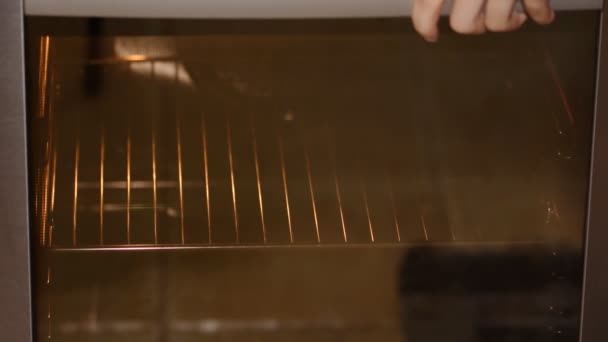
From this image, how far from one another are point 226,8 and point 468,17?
25 centimetres

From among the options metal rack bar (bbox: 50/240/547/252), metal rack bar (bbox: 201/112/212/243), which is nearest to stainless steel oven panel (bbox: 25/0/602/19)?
metal rack bar (bbox: 201/112/212/243)

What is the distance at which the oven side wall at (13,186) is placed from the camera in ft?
2.93

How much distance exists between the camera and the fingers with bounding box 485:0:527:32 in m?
0.88

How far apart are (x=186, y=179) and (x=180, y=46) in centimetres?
15

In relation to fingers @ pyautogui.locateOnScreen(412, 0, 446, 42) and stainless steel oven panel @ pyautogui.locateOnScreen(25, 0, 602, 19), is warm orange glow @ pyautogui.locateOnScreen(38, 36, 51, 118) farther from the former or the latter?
fingers @ pyautogui.locateOnScreen(412, 0, 446, 42)

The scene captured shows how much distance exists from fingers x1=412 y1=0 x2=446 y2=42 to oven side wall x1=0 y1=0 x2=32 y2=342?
0.41 meters

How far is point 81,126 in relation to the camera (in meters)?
0.92

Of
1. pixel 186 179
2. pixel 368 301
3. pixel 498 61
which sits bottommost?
pixel 368 301

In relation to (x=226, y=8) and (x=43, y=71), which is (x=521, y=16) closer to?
(x=226, y=8)

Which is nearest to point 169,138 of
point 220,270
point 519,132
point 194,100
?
point 194,100

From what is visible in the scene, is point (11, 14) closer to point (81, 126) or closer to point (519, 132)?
point (81, 126)

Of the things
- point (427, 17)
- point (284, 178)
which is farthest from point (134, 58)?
point (427, 17)

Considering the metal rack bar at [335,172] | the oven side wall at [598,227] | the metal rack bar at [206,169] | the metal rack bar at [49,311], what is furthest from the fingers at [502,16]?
the metal rack bar at [49,311]

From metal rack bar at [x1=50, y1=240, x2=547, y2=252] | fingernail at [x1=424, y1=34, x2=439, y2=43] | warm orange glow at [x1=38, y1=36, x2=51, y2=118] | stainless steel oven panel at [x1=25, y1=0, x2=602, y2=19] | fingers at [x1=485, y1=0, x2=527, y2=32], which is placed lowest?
metal rack bar at [x1=50, y1=240, x2=547, y2=252]
